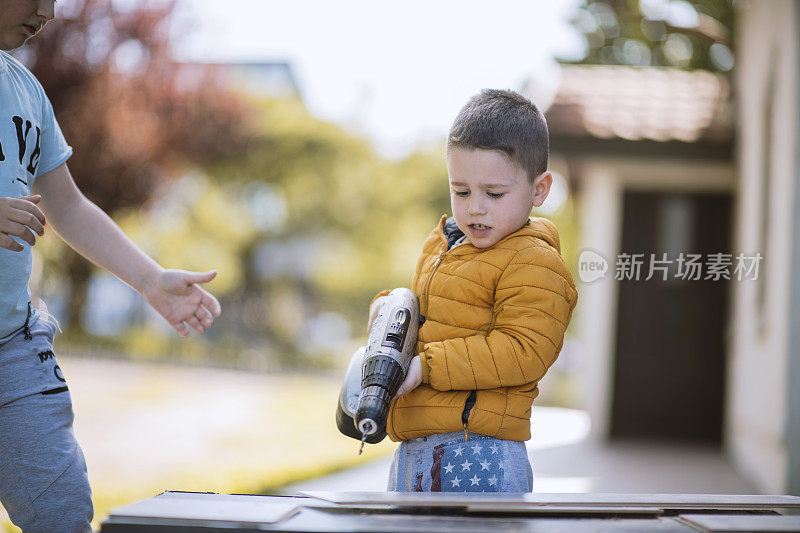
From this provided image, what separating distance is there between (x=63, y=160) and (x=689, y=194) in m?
8.07

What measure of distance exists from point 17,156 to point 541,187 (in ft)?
4.16

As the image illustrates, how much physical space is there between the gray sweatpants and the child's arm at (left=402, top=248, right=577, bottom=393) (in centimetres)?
82

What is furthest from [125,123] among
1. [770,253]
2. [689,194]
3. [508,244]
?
[508,244]

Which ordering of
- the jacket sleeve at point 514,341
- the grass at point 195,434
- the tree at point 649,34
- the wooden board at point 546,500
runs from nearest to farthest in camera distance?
the wooden board at point 546,500 → the jacket sleeve at point 514,341 → the grass at point 195,434 → the tree at point 649,34

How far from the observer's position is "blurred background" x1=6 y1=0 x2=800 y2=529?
20.0 feet

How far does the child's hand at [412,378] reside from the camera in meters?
1.96

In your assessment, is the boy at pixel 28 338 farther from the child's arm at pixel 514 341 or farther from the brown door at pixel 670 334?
the brown door at pixel 670 334

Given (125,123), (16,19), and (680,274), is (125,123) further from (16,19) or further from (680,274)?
(16,19)

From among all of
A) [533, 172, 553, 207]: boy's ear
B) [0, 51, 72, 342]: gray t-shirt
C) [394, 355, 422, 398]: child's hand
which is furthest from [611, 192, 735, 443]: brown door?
[0, 51, 72, 342]: gray t-shirt

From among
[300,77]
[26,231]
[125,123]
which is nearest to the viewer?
[26,231]

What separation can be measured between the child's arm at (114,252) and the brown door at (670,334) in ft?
24.8

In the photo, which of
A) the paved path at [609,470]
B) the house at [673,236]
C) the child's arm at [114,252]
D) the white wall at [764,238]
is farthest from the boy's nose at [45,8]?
the house at [673,236]

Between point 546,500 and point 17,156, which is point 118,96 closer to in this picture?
point 17,156

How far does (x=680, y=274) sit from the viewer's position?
9672 mm
